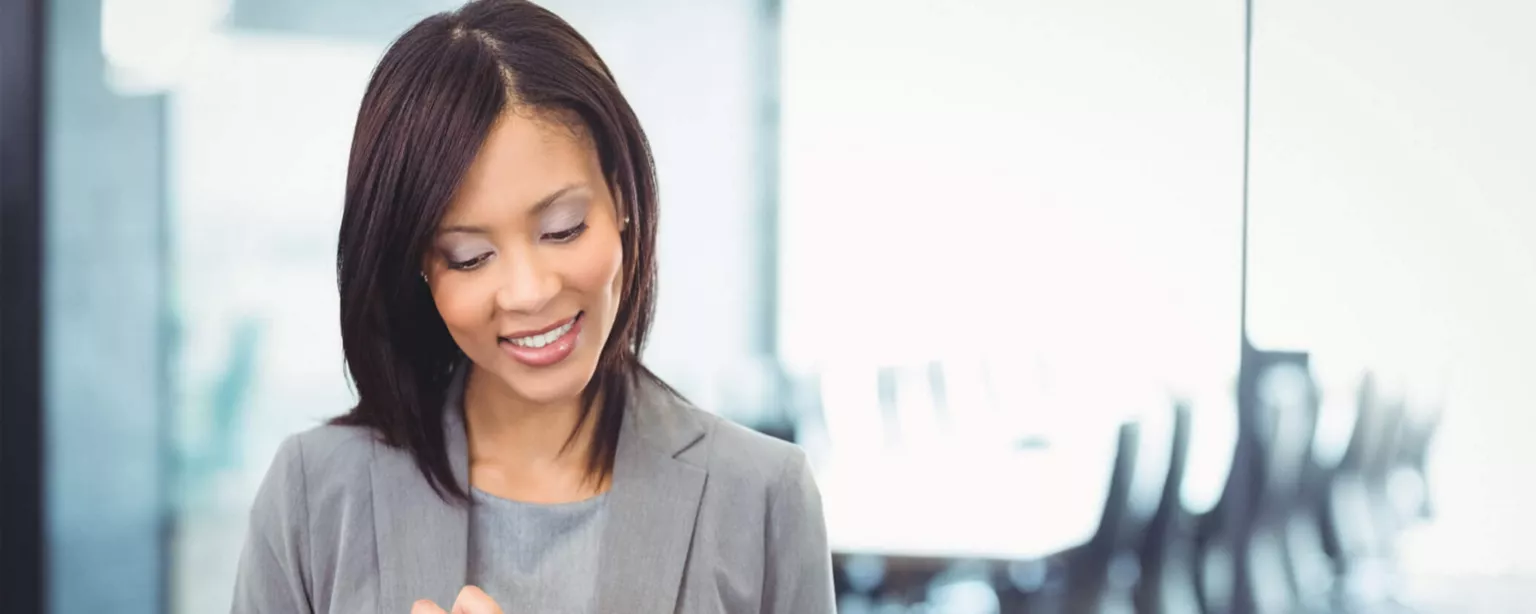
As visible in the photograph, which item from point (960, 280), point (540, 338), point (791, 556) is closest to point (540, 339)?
point (540, 338)

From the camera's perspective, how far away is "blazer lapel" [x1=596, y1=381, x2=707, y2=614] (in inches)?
40.1

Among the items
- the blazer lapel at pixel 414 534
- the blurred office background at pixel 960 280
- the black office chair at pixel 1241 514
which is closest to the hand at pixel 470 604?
the blazer lapel at pixel 414 534

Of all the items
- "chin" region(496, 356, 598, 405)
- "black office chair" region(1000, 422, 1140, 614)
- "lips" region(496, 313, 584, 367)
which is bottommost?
"black office chair" region(1000, 422, 1140, 614)

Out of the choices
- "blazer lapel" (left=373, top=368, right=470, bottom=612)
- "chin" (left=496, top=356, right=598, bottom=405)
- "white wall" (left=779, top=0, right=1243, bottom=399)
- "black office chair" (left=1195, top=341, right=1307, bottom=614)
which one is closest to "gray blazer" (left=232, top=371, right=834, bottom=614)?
"blazer lapel" (left=373, top=368, right=470, bottom=612)

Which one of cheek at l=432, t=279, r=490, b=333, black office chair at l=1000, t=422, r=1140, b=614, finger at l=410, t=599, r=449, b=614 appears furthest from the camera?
black office chair at l=1000, t=422, r=1140, b=614

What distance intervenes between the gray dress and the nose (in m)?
0.24

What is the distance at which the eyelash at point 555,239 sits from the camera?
935 mm

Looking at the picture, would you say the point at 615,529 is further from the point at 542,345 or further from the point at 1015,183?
the point at 1015,183

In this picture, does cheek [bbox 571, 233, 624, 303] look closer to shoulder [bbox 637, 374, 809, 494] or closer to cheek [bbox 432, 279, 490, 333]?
cheek [bbox 432, 279, 490, 333]

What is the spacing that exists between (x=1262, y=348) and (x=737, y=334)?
1121 millimetres

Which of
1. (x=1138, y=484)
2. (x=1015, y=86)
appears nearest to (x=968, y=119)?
(x=1015, y=86)

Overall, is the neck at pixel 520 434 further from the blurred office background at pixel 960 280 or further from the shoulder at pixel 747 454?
the blurred office background at pixel 960 280

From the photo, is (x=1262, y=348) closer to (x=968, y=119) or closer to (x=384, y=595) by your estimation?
(x=968, y=119)

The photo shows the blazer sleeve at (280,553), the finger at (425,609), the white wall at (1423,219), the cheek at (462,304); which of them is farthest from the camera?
the white wall at (1423,219)
